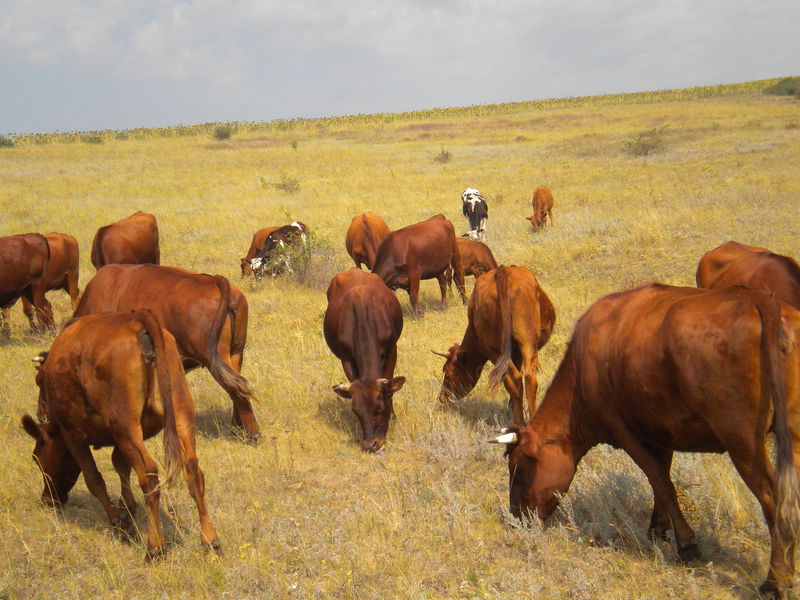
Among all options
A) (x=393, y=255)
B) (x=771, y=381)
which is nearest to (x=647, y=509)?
(x=771, y=381)

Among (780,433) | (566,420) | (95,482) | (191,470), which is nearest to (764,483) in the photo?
(780,433)

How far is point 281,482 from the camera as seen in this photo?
5.92 metres

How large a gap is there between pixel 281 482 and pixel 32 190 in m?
28.5

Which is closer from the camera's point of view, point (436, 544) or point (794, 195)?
point (436, 544)

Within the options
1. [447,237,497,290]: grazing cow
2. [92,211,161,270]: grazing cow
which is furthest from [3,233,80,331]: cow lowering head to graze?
[447,237,497,290]: grazing cow

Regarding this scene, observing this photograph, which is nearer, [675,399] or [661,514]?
[675,399]

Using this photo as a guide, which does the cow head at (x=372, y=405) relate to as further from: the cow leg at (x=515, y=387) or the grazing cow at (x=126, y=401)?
→ the grazing cow at (x=126, y=401)

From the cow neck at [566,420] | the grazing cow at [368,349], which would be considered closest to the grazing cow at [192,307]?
the grazing cow at [368,349]

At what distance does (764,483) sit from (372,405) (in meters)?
3.86

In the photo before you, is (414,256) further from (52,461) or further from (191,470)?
(191,470)

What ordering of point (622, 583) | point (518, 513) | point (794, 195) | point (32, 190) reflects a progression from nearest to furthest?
point (622, 583) → point (518, 513) → point (794, 195) → point (32, 190)

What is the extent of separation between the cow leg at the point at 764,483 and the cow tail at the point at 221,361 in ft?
13.4

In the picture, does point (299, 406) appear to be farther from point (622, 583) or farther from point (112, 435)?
point (622, 583)

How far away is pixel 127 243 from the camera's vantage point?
41.0 ft
